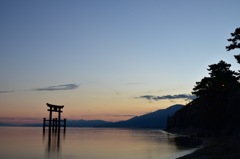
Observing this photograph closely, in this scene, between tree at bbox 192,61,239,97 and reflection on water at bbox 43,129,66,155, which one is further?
tree at bbox 192,61,239,97

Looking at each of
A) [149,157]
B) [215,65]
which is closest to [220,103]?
[215,65]

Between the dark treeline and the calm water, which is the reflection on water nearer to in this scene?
the calm water

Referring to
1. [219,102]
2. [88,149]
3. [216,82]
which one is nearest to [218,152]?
[88,149]

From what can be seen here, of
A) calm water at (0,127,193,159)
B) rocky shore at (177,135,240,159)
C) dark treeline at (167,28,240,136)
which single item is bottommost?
calm water at (0,127,193,159)

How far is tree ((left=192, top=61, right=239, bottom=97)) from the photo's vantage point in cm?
4741

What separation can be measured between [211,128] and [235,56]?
1043 inches

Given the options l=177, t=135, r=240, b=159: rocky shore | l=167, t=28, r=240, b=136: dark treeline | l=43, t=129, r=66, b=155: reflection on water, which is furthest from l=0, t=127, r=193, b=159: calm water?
l=167, t=28, r=240, b=136: dark treeline

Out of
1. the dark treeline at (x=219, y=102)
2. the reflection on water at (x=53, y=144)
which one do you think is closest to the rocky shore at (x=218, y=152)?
the reflection on water at (x=53, y=144)

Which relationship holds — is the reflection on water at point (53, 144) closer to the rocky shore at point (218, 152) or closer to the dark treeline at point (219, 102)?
the rocky shore at point (218, 152)

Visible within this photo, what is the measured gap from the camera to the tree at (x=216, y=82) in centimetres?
4741

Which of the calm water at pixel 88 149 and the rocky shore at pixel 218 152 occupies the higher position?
the rocky shore at pixel 218 152

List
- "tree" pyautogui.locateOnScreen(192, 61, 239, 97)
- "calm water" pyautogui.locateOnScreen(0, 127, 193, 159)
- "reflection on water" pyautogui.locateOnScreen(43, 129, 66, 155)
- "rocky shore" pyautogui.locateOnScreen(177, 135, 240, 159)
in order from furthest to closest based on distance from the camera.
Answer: "tree" pyautogui.locateOnScreen(192, 61, 239, 97)
"reflection on water" pyautogui.locateOnScreen(43, 129, 66, 155)
"calm water" pyautogui.locateOnScreen(0, 127, 193, 159)
"rocky shore" pyautogui.locateOnScreen(177, 135, 240, 159)

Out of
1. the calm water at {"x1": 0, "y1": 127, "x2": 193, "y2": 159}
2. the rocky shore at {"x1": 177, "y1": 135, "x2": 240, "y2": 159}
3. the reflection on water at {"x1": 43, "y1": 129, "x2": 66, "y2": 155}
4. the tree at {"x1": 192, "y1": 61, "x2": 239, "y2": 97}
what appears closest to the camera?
the rocky shore at {"x1": 177, "y1": 135, "x2": 240, "y2": 159}

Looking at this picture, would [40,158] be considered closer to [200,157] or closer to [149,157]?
[149,157]
